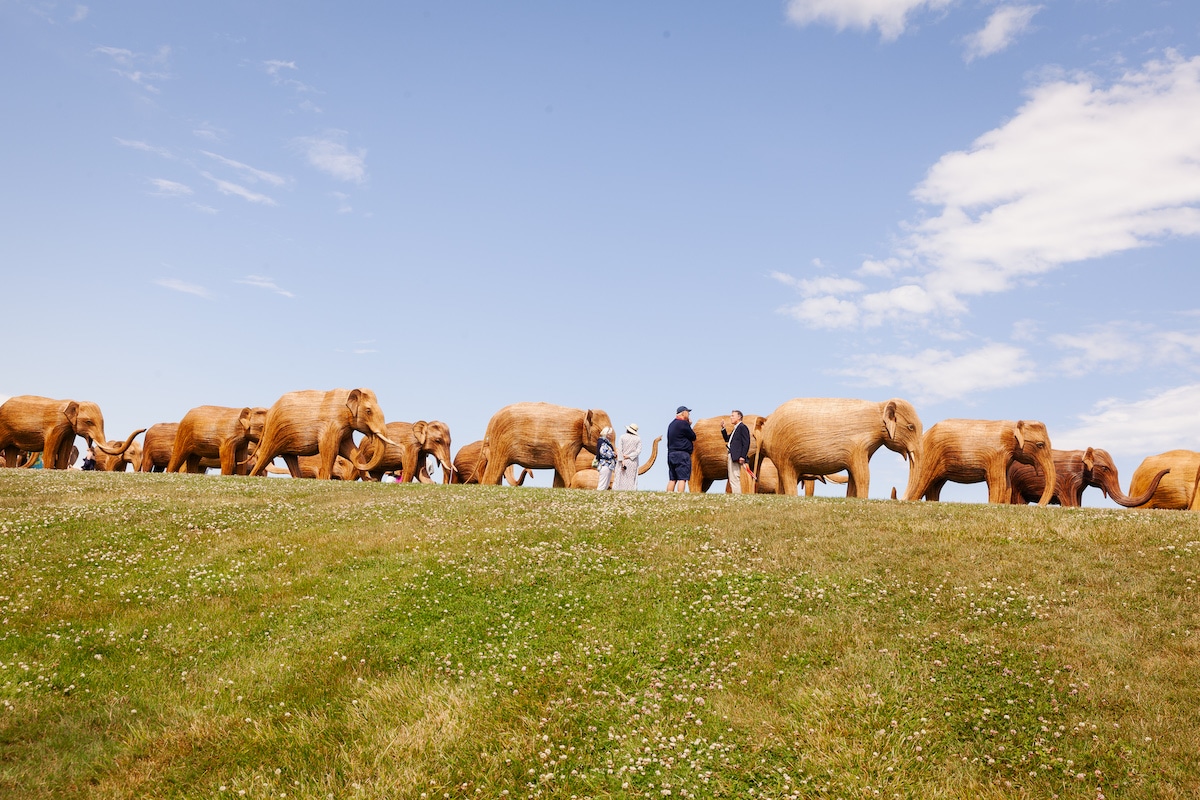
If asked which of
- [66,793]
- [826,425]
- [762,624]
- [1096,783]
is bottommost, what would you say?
[66,793]

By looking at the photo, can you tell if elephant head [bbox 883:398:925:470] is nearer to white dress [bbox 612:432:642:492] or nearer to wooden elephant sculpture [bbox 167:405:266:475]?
white dress [bbox 612:432:642:492]

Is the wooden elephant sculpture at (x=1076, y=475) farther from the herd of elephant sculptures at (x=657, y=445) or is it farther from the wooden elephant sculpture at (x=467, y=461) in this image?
the wooden elephant sculpture at (x=467, y=461)

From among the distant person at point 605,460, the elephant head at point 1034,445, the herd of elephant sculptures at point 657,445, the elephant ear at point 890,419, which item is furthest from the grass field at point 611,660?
the elephant head at point 1034,445

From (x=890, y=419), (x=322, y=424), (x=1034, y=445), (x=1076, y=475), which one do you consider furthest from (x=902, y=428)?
(x=322, y=424)

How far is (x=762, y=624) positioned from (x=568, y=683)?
2934 millimetres

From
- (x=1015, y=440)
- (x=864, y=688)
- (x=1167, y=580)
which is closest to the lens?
(x=864, y=688)

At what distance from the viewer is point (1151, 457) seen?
36188 mm

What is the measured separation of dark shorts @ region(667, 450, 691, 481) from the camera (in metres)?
25.8

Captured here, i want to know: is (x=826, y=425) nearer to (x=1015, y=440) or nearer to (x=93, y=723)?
(x=1015, y=440)

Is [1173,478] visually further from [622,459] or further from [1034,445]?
[622,459]

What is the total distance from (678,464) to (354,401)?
12.7 metres

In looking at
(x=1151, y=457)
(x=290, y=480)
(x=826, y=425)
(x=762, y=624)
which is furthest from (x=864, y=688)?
(x=1151, y=457)

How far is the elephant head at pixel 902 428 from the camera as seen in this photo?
25.3 metres

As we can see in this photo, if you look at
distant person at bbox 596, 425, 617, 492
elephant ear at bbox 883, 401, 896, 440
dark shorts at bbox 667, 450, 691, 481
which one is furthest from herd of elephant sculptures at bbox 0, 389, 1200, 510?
dark shorts at bbox 667, 450, 691, 481
